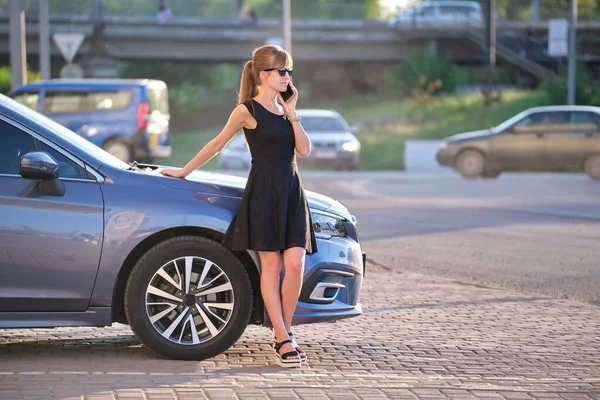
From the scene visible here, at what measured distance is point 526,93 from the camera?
47906mm

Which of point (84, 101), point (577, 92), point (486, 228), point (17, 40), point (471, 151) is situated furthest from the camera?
point (577, 92)

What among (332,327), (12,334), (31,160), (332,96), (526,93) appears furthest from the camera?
(332,96)

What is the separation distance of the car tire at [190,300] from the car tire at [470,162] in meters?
21.1

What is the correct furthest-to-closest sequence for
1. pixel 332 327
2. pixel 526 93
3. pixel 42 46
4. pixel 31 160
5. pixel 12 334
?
1. pixel 526 93
2. pixel 42 46
3. pixel 332 327
4. pixel 12 334
5. pixel 31 160

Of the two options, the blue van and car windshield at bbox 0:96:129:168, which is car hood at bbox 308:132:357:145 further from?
car windshield at bbox 0:96:129:168

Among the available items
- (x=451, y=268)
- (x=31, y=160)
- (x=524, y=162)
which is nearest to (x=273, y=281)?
(x=31, y=160)

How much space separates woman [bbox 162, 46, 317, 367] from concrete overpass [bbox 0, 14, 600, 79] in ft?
158

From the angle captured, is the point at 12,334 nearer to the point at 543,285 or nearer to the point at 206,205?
the point at 206,205

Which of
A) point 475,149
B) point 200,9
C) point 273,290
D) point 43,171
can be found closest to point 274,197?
point 273,290

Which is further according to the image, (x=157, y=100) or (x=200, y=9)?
(x=200, y=9)

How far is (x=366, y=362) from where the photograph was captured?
695 centimetres

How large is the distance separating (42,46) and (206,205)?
28.1m

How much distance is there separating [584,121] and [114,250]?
21623 mm

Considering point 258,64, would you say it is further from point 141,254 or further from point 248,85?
point 141,254
